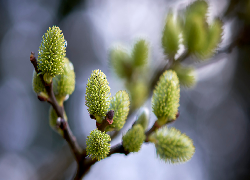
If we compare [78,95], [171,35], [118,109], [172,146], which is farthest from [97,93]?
[78,95]

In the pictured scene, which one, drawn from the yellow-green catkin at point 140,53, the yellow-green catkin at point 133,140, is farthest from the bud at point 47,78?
the yellow-green catkin at point 140,53

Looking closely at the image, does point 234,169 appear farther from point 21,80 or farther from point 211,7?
point 21,80

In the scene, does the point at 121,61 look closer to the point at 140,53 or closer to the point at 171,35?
the point at 140,53

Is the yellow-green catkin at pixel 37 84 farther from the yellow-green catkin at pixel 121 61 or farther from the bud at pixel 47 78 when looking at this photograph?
the yellow-green catkin at pixel 121 61

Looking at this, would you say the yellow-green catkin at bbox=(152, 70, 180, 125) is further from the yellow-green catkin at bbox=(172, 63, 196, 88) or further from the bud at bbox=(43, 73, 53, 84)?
the yellow-green catkin at bbox=(172, 63, 196, 88)

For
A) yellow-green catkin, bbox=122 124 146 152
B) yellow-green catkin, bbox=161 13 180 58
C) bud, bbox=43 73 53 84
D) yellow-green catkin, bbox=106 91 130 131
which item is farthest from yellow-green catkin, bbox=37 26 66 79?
yellow-green catkin, bbox=161 13 180 58

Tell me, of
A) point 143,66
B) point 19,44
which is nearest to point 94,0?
point 19,44
